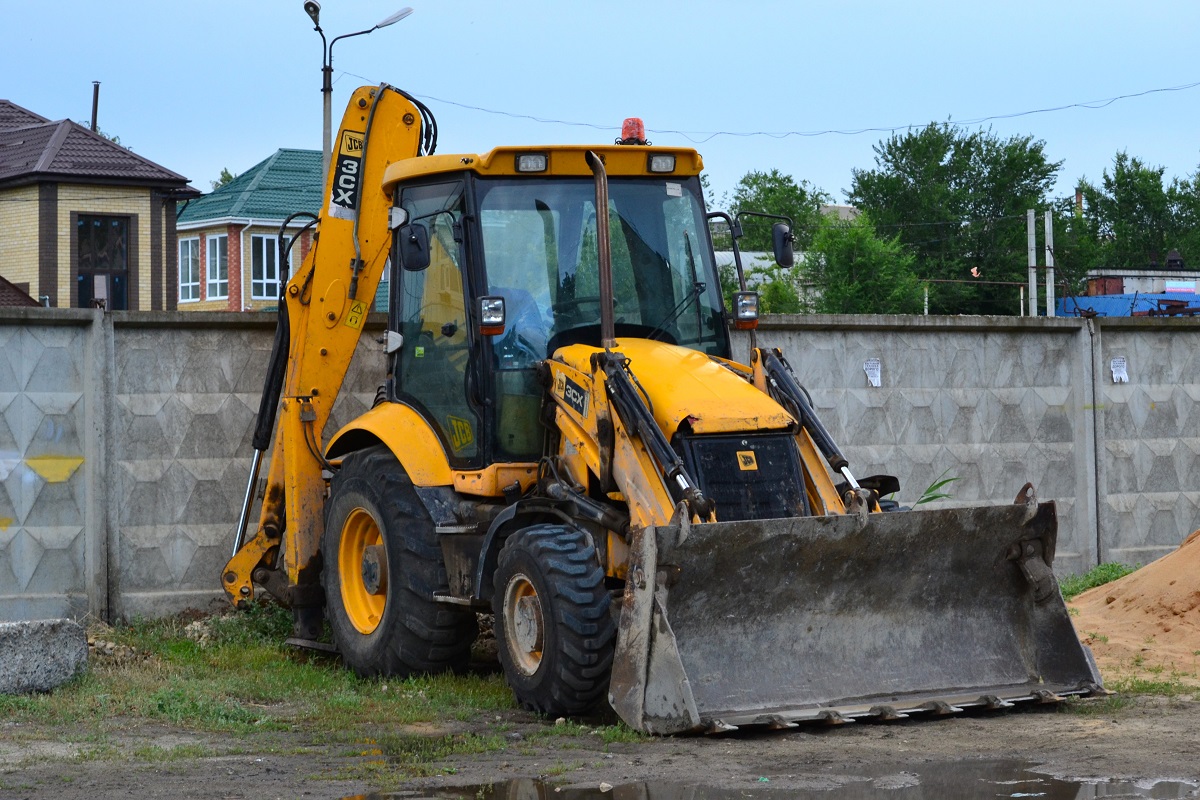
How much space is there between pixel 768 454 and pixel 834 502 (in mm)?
434

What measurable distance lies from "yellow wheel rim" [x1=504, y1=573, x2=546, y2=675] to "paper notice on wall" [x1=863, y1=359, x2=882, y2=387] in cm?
529

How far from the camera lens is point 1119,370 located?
43.1 feet

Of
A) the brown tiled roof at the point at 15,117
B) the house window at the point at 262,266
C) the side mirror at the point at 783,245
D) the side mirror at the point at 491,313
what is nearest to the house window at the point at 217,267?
the house window at the point at 262,266

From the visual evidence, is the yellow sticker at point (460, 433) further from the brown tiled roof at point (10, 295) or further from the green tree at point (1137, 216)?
the green tree at point (1137, 216)

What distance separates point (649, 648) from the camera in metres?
7.06

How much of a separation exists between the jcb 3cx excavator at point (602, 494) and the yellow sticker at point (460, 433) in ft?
0.07

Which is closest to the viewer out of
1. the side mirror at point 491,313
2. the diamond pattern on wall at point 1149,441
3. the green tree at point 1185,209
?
the side mirror at point 491,313

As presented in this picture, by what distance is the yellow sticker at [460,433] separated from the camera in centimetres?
865

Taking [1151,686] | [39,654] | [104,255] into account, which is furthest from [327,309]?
Answer: [104,255]

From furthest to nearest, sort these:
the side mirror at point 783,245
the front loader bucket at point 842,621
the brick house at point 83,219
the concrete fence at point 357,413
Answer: the brick house at point 83,219 < the concrete fence at point 357,413 < the side mirror at point 783,245 < the front loader bucket at point 842,621

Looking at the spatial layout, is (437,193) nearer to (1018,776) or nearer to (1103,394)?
(1018,776)

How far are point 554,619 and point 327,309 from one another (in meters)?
3.39

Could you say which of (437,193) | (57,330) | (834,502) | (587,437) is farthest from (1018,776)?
(57,330)

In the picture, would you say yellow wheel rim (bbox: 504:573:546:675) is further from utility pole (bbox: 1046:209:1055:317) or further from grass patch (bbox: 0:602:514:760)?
utility pole (bbox: 1046:209:1055:317)
